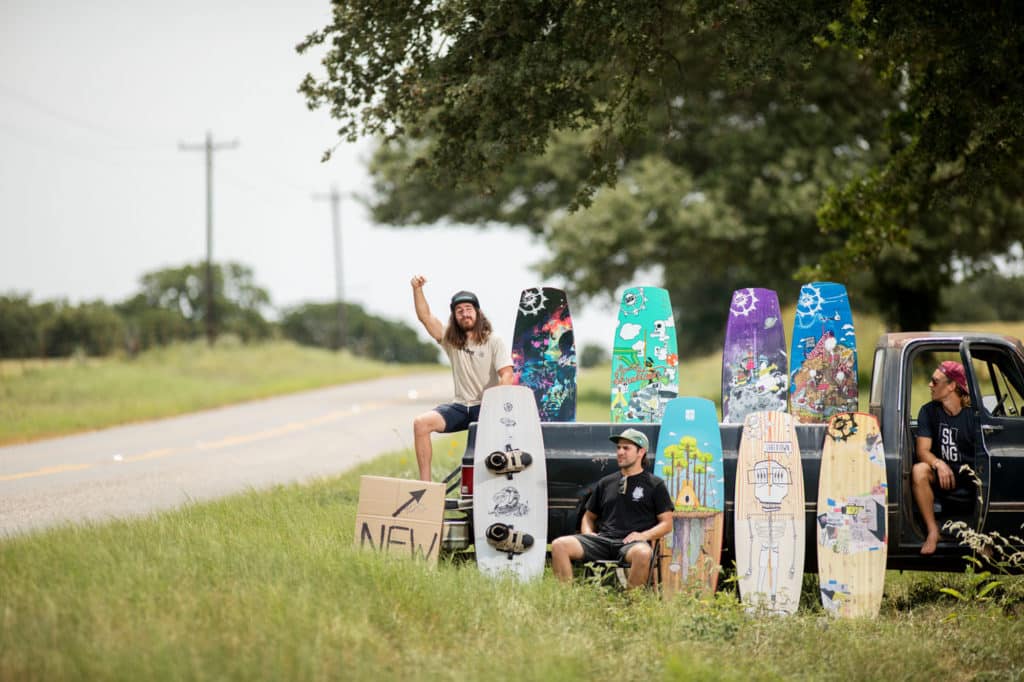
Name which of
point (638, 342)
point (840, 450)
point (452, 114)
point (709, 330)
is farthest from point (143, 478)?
point (709, 330)

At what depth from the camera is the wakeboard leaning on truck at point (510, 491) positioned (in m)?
7.55

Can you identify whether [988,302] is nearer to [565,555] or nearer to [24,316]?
[24,316]

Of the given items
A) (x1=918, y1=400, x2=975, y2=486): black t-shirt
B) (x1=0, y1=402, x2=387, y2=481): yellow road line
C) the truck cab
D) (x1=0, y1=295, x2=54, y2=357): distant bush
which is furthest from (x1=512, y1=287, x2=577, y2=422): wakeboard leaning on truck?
(x1=0, y1=295, x2=54, y2=357): distant bush

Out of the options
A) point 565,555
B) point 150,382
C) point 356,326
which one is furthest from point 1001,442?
point 356,326

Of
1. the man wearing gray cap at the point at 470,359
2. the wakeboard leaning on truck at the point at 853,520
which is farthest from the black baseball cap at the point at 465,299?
the wakeboard leaning on truck at the point at 853,520

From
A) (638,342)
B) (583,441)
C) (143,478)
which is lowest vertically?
(143,478)

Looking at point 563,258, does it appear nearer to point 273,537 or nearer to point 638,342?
point 638,342

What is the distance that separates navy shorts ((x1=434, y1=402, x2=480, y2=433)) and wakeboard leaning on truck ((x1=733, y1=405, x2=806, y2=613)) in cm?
217

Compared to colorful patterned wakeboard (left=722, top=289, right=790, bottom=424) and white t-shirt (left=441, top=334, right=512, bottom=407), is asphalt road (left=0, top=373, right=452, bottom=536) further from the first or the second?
colorful patterned wakeboard (left=722, top=289, right=790, bottom=424)

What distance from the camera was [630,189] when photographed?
75.4 ft

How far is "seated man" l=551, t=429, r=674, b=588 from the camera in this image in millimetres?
7180

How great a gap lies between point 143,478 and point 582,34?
7290 millimetres

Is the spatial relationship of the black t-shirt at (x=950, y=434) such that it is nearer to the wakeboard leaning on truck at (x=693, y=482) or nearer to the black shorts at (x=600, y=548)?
the wakeboard leaning on truck at (x=693, y=482)

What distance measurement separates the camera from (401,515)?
754cm
